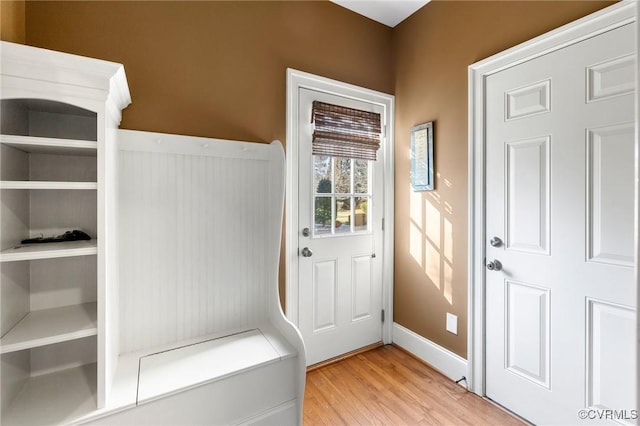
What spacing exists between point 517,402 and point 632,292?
87cm

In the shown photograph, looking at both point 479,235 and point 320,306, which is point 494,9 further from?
point 320,306

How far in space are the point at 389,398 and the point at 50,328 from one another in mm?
1750

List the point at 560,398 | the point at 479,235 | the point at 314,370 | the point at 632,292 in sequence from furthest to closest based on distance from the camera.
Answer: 1. the point at 314,370
2. the point at 479,235
3. the point at 560,398
4. the point at 632,292

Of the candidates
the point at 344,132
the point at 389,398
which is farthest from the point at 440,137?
the point at 389,398

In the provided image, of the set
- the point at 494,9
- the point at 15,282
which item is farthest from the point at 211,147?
the point at 494,9

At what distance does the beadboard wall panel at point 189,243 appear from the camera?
144 centimetres

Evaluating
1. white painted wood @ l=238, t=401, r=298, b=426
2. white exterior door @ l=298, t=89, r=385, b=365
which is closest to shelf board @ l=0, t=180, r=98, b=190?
white painted wood @ l=238, t=401, r=298, b=426

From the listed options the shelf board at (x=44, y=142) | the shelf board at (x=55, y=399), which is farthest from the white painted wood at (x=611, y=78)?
the shelf board at (x=55, y=399)

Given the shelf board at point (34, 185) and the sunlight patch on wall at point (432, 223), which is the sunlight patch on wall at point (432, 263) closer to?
the sunlight patch on wall at point (432, 223)

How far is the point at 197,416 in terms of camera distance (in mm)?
1206

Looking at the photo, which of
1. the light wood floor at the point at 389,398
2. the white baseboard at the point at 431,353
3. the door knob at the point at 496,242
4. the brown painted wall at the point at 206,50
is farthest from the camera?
the white baseboard at the point at 431,353

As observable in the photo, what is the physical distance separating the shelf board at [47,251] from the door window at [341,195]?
53.1 inches

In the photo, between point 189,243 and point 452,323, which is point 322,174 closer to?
point 189,243

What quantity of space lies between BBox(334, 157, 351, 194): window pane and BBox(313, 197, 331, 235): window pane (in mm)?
138
